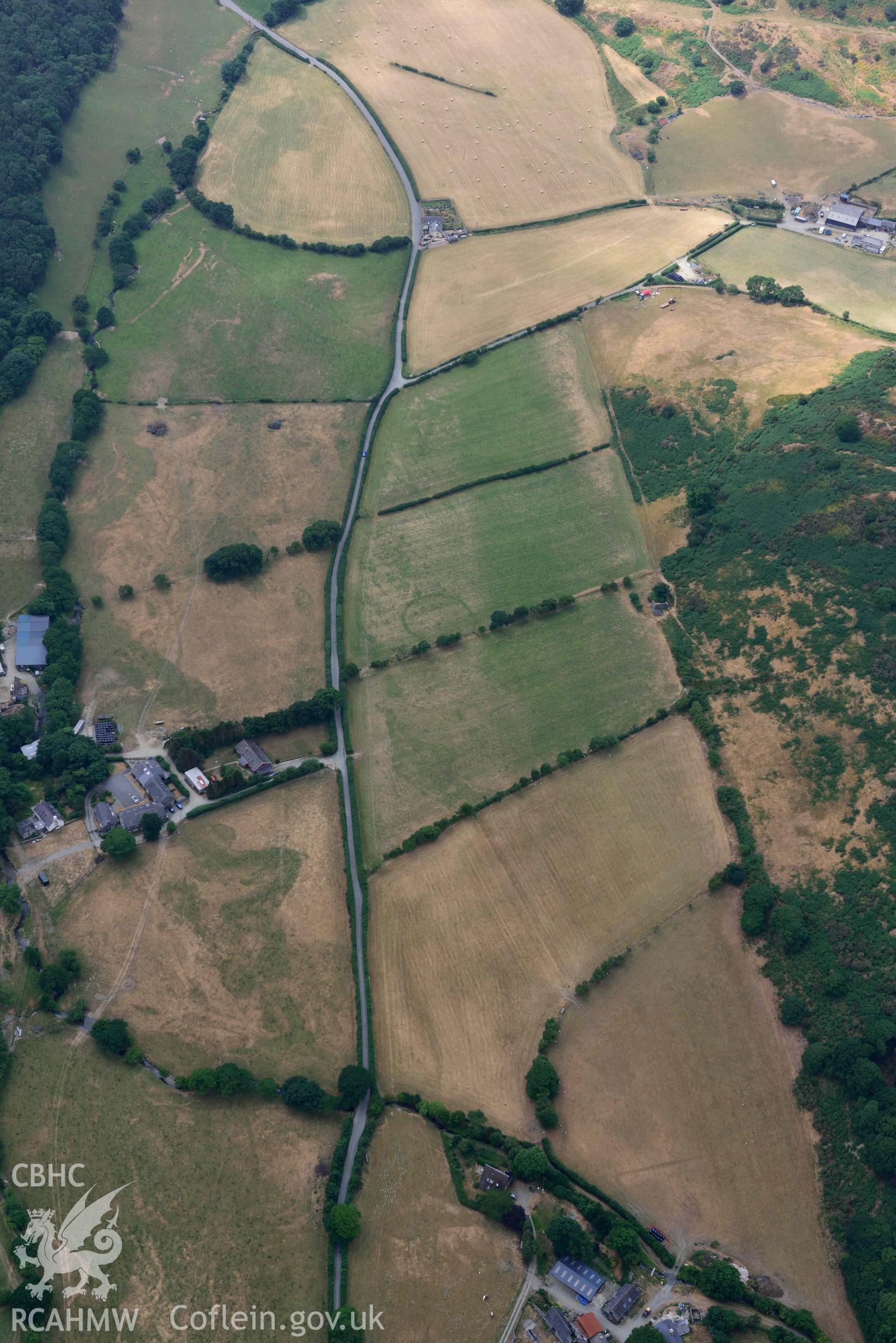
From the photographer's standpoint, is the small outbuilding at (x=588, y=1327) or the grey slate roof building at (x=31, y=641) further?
the grey slate roof building at (x=31, y=641)

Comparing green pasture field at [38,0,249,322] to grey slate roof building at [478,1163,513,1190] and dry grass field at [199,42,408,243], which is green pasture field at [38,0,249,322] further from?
grey slate roof building at [478,1163,513,1190]

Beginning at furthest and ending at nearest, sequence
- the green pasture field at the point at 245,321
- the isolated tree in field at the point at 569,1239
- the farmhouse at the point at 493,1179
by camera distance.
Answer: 1. the green pasture field at the point at 245,321
2. the farmhouse at the point at 493,1179
3. the isolated tree in field at the point at 569,1239

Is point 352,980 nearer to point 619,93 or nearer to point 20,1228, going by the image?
point 20,1228

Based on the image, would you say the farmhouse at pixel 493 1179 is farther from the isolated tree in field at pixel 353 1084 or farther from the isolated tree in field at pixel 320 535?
the isolated tree in field at pixel 320 535

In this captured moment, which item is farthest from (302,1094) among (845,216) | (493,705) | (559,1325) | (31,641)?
(845,216)

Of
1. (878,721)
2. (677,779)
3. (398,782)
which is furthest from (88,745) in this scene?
(878,721)

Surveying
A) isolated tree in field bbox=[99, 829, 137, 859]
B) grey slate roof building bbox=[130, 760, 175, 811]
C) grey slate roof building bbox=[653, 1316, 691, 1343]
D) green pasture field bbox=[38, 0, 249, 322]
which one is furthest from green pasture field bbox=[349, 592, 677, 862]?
green pasture field bbox=[38, 0, 249, 322]

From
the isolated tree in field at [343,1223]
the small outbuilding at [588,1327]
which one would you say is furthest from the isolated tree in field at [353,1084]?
the small outbuilding at [588,1327]
